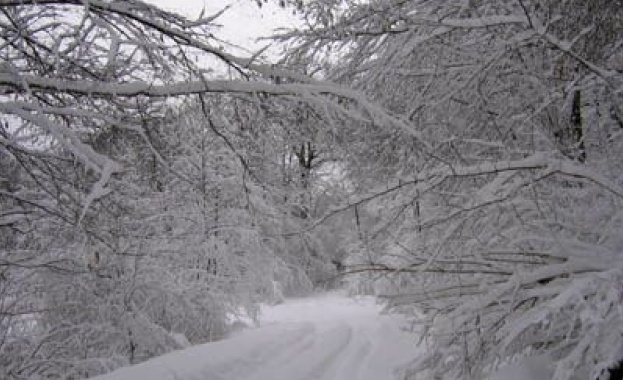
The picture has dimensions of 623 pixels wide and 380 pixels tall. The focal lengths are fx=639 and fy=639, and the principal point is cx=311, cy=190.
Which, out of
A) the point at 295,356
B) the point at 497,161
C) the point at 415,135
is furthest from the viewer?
the point at 295,356

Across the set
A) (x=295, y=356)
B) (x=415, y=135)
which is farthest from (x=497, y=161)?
(x=295, y=356)

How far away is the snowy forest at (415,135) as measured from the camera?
3.60m

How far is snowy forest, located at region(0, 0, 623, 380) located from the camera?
3.60m

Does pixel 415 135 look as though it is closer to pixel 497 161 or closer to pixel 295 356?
pixel 497 161

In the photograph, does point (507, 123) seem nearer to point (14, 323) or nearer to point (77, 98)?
point (77, 98)

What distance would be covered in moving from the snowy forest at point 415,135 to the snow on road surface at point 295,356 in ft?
5.26

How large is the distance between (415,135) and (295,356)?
8612 millimetres

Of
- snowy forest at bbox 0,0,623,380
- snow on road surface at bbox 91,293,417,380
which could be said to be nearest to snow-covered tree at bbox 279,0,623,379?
snowy forest at bbox 0,0,623,380

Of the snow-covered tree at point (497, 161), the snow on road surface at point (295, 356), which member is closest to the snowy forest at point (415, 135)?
the snow-covered tree at point (497, 161)

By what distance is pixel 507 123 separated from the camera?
5391 mm

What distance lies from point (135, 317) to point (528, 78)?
853 centimetres

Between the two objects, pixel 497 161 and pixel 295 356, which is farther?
pixel 295 356


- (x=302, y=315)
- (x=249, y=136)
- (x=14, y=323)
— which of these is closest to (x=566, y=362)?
(x=249, y=136)

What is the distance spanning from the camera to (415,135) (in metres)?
3.39
